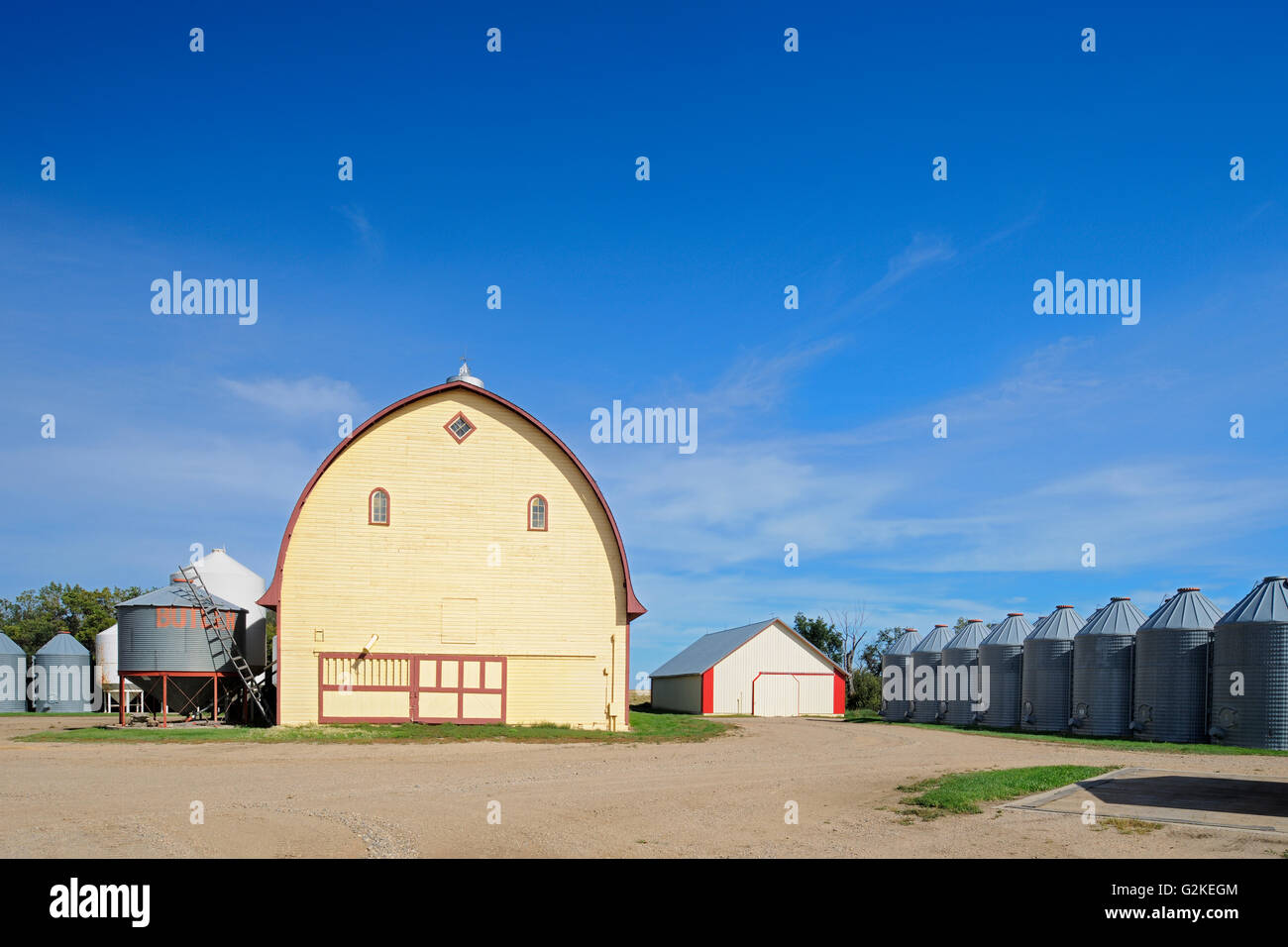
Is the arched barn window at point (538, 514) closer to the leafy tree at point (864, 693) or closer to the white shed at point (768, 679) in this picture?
the white shed at point (768, 679)

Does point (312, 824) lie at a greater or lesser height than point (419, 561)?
lesser

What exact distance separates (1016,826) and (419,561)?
23.5 meters

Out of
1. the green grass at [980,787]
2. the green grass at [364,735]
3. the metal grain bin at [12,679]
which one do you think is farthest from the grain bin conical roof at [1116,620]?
the metal grain bin at [12,679]

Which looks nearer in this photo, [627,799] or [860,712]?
[627,799]

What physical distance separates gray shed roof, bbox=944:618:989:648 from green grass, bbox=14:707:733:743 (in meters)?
18.0

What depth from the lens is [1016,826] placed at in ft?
43.7

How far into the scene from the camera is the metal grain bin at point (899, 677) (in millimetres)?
49375

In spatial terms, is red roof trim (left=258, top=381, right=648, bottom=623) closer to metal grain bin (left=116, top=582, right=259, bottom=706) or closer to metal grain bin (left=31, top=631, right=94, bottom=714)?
metal grain bin (left=116, top=582, right=259, bottom=706)

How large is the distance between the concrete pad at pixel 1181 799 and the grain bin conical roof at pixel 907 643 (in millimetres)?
31742

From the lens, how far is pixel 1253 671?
101 feet

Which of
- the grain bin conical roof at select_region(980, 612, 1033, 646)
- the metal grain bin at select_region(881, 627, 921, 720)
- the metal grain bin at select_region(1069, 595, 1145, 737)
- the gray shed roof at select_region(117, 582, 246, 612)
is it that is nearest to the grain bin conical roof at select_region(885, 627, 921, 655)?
the metal grain bin at select_region(881, 627, 921, 720)

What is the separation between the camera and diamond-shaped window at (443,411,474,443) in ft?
111

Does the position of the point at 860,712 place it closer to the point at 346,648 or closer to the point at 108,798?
the point at 346,648

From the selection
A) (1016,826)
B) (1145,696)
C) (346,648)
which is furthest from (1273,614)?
(346,648)
